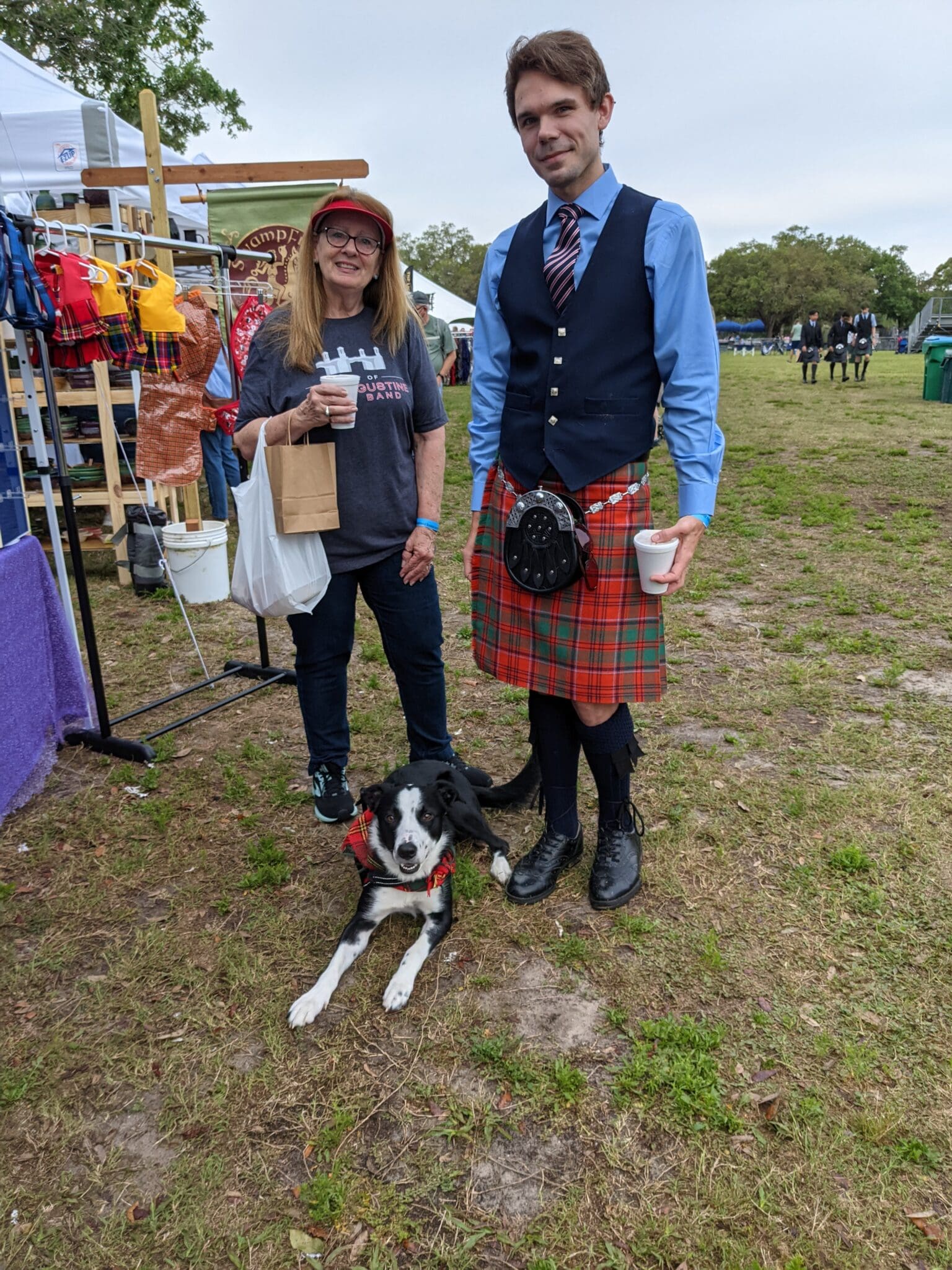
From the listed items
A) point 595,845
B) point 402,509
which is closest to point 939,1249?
point 595,845

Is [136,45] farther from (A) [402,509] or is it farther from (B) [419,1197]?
(B) [419,1197]

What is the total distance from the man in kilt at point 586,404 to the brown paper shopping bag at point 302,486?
1.59 feet

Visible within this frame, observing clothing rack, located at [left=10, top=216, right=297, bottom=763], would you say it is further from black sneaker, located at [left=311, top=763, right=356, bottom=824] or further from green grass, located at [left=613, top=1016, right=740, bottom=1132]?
green grass, located at [left=613, top=1016, right=740, bottom=1132]

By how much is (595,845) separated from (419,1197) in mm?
1391

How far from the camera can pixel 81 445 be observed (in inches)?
292

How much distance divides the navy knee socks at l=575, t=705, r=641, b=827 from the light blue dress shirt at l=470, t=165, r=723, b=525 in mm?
718

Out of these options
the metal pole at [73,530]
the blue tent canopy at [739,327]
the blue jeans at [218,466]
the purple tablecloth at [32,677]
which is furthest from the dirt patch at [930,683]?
the blue tent canopy at [739,327]

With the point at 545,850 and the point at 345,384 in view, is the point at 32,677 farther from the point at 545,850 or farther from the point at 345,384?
the point at 545,850

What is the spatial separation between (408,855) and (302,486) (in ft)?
3.96

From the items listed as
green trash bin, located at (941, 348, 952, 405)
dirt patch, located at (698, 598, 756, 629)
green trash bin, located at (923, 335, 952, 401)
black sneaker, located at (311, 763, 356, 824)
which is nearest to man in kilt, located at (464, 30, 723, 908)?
black sneaker, located at (311, 763, 356, 824)

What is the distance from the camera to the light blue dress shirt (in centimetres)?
211

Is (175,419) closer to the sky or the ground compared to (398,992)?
closer to the sky

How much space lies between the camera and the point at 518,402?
2.42 meters

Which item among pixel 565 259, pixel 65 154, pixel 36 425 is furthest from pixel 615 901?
pixel 65 154
